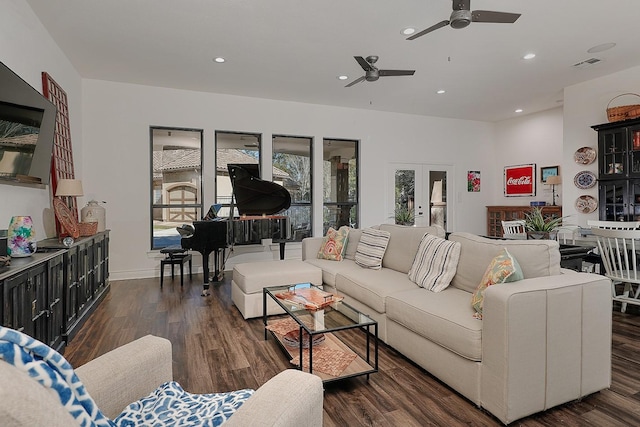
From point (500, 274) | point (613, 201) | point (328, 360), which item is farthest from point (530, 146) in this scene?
point (328, 360)

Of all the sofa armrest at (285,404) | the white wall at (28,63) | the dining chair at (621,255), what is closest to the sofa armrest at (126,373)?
the sofa armrest at (285,404)

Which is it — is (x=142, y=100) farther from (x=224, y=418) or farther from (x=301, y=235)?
(x=224, y=418)

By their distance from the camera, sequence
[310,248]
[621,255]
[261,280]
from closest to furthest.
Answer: [261,280] < [621,255] < [310,248]

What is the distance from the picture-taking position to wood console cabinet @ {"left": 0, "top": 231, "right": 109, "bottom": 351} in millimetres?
2144

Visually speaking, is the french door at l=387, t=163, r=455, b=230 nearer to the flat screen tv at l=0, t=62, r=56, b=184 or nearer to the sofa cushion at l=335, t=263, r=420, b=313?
the sofa cushion at l=335, t=263, r=420, b=313

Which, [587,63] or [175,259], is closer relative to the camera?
[587,63]

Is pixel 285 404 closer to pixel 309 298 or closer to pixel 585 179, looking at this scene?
pixel 309 298

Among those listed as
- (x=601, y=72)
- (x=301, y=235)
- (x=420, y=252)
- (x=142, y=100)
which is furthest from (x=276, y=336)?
(x=601, y=72)

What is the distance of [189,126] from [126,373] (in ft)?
17.4

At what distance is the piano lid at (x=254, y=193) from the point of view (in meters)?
5.14

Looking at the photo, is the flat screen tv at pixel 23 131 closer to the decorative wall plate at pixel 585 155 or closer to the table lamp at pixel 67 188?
the table lamp at pixel 67 188

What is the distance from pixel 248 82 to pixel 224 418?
5.20 m

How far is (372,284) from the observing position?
10.2 ft

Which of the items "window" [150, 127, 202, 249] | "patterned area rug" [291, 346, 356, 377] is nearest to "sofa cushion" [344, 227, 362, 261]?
"patterned area rug" [291, 346, 356, 377]
